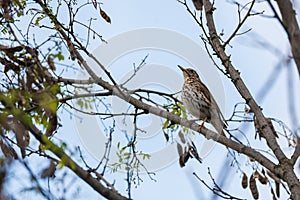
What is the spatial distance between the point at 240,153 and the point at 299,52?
2.80 meters

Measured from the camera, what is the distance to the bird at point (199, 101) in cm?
628

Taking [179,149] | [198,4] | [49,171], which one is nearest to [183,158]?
[179,149]

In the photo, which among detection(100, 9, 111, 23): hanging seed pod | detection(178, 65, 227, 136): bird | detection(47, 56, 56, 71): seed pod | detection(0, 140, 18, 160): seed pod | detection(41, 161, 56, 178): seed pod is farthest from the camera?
detection(178, 65, 227, 136): bird

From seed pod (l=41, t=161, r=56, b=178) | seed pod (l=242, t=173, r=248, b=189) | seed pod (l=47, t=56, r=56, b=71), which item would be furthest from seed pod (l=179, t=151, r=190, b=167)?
seed pod (l=41, t=161, r=56, b=178)

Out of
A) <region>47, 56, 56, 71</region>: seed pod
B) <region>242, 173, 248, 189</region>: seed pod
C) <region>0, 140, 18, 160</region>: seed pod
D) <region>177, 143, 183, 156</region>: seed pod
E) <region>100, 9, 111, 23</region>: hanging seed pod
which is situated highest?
<region>100, 9, 111, 23</region>: hanging seed pod

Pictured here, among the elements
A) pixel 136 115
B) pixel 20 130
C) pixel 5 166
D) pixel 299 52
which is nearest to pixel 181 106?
pixel 136 115

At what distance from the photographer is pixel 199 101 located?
6.84 meters

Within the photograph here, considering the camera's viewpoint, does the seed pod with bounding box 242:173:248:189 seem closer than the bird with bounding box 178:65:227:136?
Yes

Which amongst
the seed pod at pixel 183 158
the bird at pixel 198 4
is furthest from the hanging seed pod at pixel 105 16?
the seed pod at pixel 183 158

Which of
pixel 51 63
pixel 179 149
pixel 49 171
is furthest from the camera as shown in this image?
pixel 179 149

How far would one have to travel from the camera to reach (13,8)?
4.51 meters

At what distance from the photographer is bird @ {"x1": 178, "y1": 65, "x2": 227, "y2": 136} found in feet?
20.6

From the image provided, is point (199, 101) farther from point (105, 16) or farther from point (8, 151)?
point (8, 151)

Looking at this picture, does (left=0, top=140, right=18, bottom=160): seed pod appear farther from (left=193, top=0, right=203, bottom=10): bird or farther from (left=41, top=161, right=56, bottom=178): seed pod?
(left=193, top=0, right=203, bottom=10): bird
